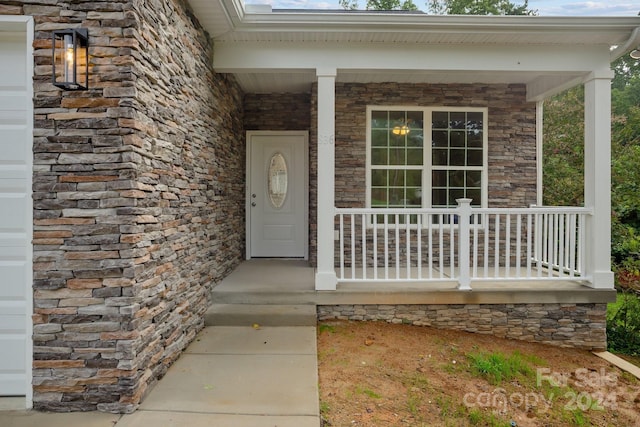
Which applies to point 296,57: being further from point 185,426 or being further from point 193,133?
point 185,426

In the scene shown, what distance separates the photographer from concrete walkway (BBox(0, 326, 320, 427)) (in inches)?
83.8

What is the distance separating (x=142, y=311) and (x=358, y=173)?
3441 mm

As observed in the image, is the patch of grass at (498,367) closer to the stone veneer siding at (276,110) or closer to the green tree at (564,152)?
the stone veneer siding at (276,110)

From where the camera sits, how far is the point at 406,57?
380cm

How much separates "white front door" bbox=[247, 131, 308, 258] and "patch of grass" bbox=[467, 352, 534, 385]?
3256mm

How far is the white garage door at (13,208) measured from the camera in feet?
7.50

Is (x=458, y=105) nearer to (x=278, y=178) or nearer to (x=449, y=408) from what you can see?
(x=278, y=178)

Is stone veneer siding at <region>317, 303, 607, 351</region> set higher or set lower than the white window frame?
lower

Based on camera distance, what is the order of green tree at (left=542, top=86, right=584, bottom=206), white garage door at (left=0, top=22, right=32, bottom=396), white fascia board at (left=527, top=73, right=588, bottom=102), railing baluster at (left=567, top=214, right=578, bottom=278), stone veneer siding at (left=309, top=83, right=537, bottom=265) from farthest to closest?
green tree at (left=542, top=86, right=584, bottom=206) < stone veneer siding at (left=309, top=83, right=537, bottom=265) < white fascia board at (left=527, top=73, right=588, bottom=102) < railing baluster at (left=567, top=214, right=578, bottom=278) < white garage door at (left=0, top=22, right=32, bottom=396)

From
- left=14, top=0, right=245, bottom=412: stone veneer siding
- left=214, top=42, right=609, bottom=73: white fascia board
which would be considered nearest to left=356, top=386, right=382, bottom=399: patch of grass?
left=14, top=0, right=245, bottom=412: stone veneer siding

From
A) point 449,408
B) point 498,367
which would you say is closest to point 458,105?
point 498,367

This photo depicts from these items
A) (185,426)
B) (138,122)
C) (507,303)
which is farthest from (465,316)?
(138,122)

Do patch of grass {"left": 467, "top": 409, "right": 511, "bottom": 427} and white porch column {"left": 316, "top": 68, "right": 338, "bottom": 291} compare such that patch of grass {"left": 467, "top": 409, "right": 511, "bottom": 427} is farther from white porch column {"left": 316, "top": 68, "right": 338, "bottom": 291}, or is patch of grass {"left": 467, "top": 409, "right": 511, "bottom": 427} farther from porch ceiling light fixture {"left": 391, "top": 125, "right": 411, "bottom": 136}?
porch ceiling light fixture {"left": 391, "top": 125, "right": 411, "bottom": 136}

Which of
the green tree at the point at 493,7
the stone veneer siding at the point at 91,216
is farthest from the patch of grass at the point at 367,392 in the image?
the green tree at the point at 493,7
